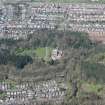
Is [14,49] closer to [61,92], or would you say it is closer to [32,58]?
[32,58]

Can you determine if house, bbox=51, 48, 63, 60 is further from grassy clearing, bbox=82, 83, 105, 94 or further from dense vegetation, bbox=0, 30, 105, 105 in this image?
grassy clearing, bbox=82, 83, 105, 94

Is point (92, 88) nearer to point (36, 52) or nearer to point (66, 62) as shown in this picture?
point (66, 62)

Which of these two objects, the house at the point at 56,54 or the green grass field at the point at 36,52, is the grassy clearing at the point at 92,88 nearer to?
the house at the point at 56,54

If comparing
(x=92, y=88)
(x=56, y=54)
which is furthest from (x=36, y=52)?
(x=92, y=88)

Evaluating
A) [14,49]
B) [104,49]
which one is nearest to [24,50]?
[14,49]

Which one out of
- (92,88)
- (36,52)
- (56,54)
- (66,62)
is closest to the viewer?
(92,88)

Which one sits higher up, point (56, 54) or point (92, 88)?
point (56, 54)

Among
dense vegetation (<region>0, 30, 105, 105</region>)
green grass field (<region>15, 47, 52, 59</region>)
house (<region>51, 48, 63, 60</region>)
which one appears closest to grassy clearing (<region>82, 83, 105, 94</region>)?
dense vegetation (<region>0, 30, 105, 105</region>)

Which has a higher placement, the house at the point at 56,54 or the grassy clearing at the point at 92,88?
the house at the point at 56,54

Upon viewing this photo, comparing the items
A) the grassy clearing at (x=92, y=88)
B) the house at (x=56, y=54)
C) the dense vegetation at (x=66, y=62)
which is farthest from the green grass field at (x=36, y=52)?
the grassy clearing at (x=92, y=88)

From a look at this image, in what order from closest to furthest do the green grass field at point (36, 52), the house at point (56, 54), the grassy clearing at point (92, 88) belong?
1. the grassy clearing at point (92, 88)
2. the house at point (56, 54)
3. the green grass field at point (36, 52)

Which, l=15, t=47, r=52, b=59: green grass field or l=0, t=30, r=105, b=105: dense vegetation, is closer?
l=0, t=30, r=105, b=105: dense vegetation
